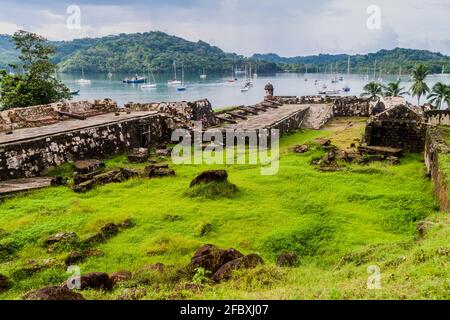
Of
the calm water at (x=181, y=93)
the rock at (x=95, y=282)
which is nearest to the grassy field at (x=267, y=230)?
the rock at (x=95, y=282)

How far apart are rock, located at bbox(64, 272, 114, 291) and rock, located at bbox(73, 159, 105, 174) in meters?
10.6

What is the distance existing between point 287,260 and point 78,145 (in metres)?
13.0

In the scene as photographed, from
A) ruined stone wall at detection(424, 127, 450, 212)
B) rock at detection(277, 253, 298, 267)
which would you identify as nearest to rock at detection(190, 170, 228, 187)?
rock at detection(277, 253, 298, 267)

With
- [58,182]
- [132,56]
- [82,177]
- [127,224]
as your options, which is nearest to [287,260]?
[127,224]

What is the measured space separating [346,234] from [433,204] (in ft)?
12.3

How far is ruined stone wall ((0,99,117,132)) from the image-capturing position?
20.4 meters

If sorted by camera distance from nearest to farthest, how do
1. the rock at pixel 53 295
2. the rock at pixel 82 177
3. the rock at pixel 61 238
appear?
the rock at pixel 53 295 < the rock at pixel 61 238 < the rock at pixel 82 177

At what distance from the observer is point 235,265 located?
320 inches

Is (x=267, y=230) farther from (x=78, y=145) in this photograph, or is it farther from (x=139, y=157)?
(x=78, y=145)

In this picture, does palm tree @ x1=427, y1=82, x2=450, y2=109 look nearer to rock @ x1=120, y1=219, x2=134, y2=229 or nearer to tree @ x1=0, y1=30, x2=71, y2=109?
tree @ x1=0, y1=30, x2=71, y2=109

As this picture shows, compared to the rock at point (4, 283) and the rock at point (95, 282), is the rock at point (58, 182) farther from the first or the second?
the rock at point (95, 282)

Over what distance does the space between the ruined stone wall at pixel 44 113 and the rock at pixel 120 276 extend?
1394 cm

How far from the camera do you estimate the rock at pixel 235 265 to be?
310 inches
